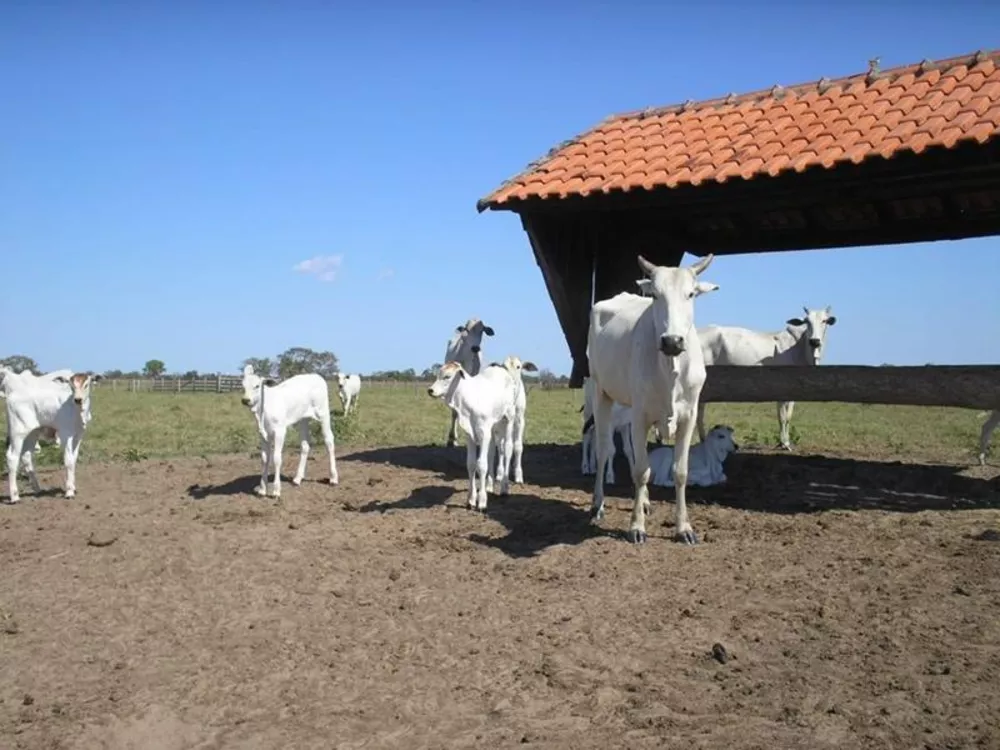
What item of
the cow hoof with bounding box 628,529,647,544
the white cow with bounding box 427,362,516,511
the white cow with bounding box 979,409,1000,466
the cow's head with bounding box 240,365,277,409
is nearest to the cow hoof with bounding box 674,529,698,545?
the cow hoof with bounding box 628,529,647,544

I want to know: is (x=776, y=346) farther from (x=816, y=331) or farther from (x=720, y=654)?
→ (x=720, y=654)

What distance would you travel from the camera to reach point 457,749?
490cm

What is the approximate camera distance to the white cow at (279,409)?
1177 cm

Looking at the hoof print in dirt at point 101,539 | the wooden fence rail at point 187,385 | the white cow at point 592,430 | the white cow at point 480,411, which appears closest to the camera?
the hoof print in dirt at point 101,539

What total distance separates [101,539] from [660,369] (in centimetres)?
607

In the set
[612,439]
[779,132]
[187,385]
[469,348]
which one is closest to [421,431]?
[469,348]

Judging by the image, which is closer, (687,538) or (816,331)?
(687,538)

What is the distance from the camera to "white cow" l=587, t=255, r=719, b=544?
27.8 ft

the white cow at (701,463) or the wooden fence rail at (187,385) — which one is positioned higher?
the wooden fence rail at (187,385)

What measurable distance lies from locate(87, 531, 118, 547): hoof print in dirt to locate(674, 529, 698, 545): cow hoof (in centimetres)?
582

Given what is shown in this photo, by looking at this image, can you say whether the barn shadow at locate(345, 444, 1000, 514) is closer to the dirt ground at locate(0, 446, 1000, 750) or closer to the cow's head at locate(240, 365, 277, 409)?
the dirt ground at locate(0, 446, 1000, 750)

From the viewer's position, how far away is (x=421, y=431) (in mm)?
22766

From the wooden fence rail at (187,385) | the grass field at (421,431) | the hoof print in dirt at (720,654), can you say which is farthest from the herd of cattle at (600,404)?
the wooden fence rail at (187,385)

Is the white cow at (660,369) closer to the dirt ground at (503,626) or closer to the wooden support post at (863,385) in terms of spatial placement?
the dirt ground at (503,626)
